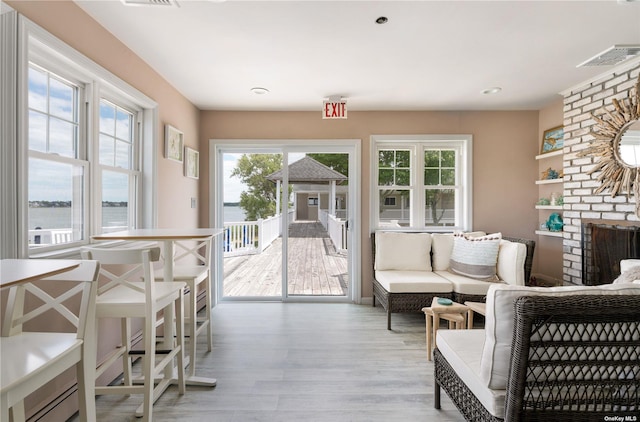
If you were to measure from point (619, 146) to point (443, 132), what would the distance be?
1.77 metres

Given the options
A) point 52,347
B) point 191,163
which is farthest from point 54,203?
Answer: point 191,163

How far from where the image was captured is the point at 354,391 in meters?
2.17

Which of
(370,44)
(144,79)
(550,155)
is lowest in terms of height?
(550,155)

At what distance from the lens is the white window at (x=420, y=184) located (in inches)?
168

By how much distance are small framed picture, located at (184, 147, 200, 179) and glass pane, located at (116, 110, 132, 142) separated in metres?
0.86

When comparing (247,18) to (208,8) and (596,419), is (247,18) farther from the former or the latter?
(596,419)

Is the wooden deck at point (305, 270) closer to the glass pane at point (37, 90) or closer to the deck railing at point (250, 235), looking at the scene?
the deck railing at point (250, 235)

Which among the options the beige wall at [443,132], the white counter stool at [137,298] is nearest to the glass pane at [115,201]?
the white counter stool at [137,298]

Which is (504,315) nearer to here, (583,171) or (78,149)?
(78,149)

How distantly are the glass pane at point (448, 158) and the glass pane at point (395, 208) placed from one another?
0.64m

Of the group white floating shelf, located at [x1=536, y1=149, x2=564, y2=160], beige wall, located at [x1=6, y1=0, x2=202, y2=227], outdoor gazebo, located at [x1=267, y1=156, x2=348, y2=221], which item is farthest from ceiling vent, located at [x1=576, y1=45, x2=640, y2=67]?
beige wall, located at [x1=6, y1=0, x2=202, y2=227]

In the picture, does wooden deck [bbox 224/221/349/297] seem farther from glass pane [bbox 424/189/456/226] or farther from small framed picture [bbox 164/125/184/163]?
small framed picture [bbox 164/125/184/163]

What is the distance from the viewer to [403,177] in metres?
4.29

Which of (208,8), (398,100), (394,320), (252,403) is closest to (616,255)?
(394,320)
